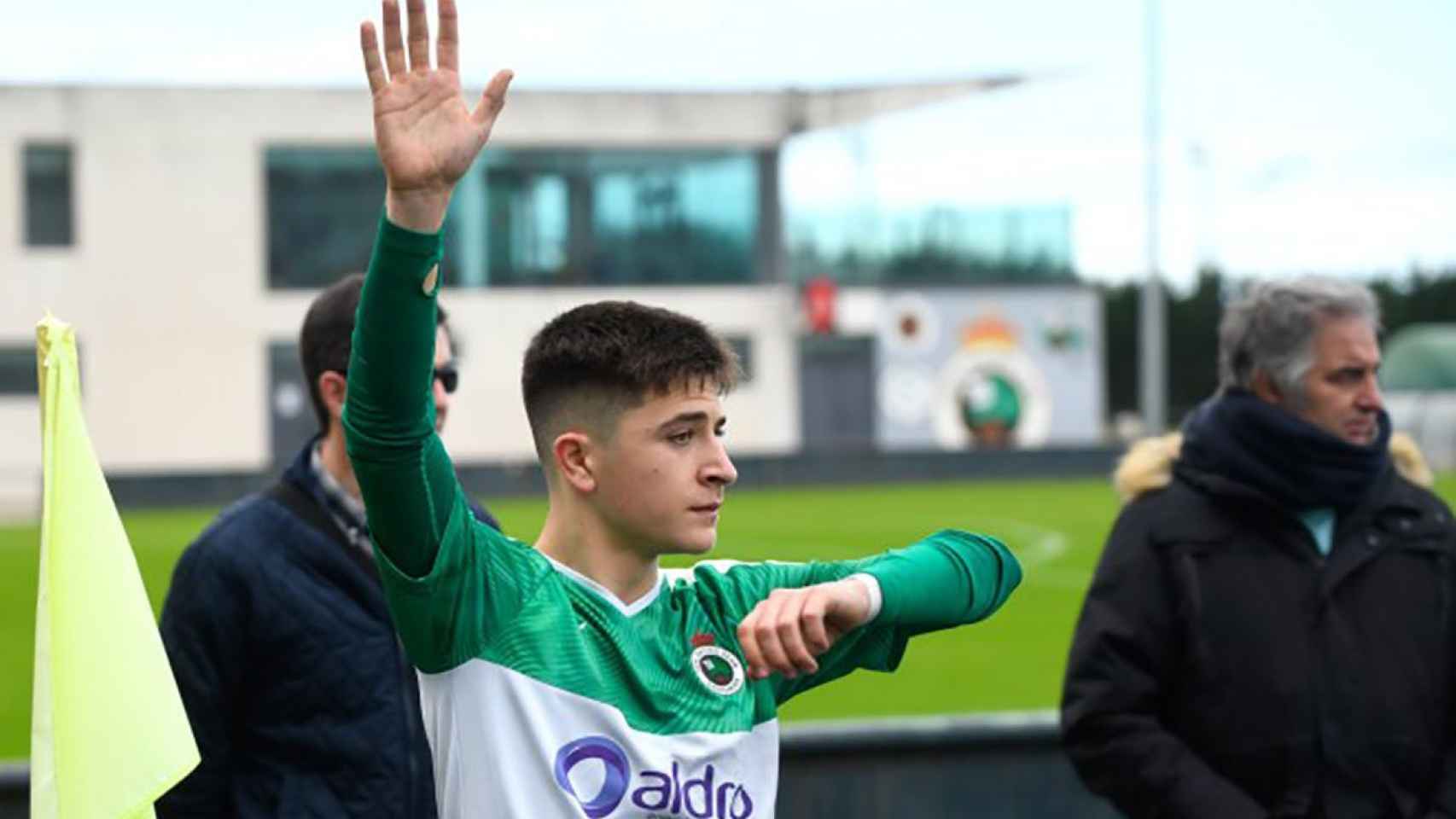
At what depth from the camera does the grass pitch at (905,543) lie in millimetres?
14211

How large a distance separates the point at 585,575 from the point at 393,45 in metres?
0.85

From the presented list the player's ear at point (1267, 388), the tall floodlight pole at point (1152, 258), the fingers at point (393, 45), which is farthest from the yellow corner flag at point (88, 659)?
the tall floodlight pole at point (1152, 258)

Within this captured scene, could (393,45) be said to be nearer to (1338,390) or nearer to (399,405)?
(399,405)

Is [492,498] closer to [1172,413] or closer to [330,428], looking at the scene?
[330,428]

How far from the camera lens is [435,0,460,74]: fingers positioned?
2.81 metres

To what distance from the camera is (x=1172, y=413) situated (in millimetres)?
67500

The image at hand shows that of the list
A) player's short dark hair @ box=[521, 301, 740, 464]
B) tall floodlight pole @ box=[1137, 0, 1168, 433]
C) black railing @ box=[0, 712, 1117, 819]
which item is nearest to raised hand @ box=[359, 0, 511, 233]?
player's short dark hair @ box=[521, 301, 740, 464]

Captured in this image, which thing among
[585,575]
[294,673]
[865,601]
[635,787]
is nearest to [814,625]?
[865,601]

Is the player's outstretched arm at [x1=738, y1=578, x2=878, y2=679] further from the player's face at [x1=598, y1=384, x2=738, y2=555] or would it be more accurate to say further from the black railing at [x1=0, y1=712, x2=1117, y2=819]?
the black railing at [x1=0, y1=712, x2=1117, y2=819]

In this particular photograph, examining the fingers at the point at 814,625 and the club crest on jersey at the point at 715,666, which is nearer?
the fingers at the point at 814,625

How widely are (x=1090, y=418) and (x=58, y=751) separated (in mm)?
47966

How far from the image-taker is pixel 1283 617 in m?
4.57

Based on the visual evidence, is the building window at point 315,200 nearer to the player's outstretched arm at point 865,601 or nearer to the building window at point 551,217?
the building window at point 551,217

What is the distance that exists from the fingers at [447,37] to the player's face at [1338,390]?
2430 millimetres
